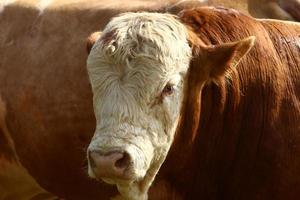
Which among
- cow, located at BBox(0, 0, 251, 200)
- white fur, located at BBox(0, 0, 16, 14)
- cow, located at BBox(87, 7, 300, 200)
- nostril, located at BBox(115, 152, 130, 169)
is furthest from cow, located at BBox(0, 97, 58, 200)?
nostril, located at BBox(115, 152, 130, 169)

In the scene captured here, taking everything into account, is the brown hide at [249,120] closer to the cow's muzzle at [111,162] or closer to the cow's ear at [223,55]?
the cow's ear at [223,55]

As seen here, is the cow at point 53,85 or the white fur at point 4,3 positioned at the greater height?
the white fur at point 4,3

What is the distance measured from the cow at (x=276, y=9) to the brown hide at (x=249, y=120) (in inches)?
35.7

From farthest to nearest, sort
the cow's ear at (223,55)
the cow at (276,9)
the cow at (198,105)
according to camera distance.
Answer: the cow at (276,9)
the cow's ear at (223,55)
the cow at (198,105)

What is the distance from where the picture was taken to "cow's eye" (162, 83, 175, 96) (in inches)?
191

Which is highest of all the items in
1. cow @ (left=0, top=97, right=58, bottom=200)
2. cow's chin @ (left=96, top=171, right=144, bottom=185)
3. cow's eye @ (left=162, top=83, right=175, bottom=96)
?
cow's eye @ (left=162, top=83, right=175, bottom=96)

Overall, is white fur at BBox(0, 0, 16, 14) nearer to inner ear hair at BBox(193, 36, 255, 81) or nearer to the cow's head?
the cow's head

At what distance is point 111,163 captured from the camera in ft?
15.3

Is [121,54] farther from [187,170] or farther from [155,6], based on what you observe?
[155,6]

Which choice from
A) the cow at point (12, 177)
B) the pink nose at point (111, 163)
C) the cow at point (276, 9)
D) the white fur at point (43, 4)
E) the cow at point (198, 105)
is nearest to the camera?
the pink nose at point (111, 163)

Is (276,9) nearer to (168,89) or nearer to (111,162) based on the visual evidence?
(168,89)

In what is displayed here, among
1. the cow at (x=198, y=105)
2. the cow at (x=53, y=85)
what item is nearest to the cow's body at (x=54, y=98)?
the cow at (x=53, y=85)

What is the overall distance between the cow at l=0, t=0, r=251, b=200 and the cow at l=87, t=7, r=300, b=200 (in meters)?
0.94

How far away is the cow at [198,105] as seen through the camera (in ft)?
15.7
